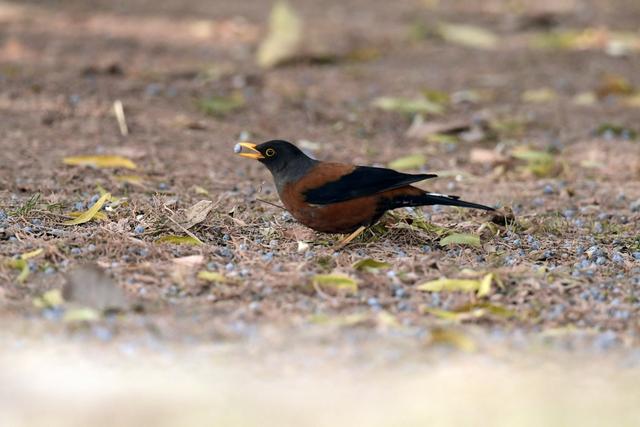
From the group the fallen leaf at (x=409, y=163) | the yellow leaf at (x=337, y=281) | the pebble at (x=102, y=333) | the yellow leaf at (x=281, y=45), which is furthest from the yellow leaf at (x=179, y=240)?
the yellow leaf at (x=281, y=45)

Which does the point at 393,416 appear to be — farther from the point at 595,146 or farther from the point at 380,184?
the point at 595,146

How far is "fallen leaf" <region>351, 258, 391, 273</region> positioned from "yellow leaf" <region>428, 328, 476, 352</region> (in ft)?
3.00

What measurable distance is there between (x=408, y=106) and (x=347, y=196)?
13.2 ft

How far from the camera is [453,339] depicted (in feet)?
14.7

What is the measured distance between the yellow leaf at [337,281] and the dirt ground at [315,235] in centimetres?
4

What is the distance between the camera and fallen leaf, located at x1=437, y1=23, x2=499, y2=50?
12.7 meters

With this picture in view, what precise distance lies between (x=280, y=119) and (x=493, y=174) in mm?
2118

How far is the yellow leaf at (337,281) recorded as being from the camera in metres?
5.11

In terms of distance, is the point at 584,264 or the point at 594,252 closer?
the point at 584,264

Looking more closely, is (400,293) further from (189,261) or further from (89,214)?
(89,214)

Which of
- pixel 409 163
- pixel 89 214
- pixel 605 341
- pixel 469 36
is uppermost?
pixel 469 36

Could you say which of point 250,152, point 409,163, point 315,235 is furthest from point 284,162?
point 409,163

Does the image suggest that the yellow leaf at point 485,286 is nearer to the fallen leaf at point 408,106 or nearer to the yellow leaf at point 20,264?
the yellow leaf at point 20,264

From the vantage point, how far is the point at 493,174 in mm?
8031
